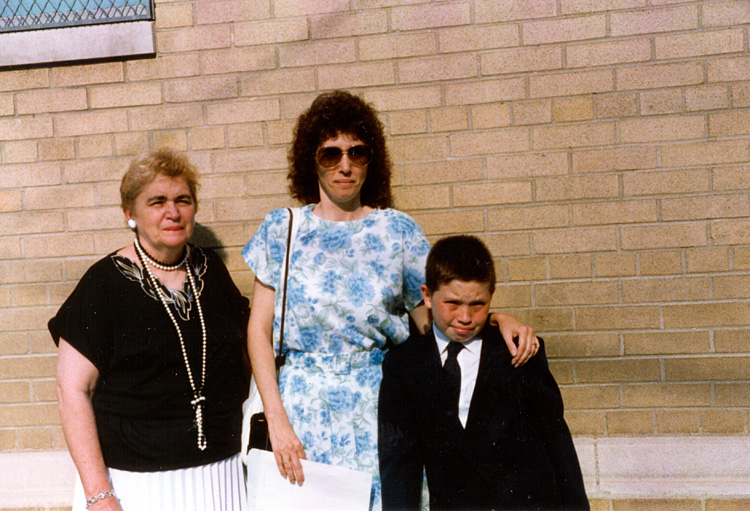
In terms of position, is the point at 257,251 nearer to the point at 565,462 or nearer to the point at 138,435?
the point at 138,435

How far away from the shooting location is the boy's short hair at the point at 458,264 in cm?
227

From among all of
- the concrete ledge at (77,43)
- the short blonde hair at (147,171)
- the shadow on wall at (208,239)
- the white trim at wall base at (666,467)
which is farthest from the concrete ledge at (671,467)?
the concrete ledge at (77,43)

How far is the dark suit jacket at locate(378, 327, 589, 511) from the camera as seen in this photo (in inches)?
85.9

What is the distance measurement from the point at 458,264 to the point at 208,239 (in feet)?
5.41

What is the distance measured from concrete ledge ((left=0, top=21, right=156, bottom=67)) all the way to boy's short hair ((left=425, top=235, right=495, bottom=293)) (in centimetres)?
199

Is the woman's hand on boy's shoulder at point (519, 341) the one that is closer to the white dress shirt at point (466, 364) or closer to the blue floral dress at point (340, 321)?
the white dress shirt at point (466, 364)

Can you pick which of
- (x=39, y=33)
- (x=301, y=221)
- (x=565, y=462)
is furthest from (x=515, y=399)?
(x=39, y=33)

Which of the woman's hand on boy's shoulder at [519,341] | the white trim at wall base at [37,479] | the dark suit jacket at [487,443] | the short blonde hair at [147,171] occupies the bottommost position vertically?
the white trim at wall base at [37,479]

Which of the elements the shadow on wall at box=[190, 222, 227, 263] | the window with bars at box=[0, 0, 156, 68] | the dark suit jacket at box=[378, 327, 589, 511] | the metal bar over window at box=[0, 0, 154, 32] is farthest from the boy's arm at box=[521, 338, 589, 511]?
the metal bar over window at box=[0, 0, 154, 32]

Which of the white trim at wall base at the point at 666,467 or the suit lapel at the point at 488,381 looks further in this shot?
the white trim at wall base at the point at 666,467

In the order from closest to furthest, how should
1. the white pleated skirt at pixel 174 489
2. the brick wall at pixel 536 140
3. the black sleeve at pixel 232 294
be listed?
1. the white pleated skirt at pixel 174 489
2. the black sleeve at pixel 232 294
3. the brick wall at pixel 536 140

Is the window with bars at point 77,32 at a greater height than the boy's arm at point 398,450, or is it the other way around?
the window with bars at point 77,32

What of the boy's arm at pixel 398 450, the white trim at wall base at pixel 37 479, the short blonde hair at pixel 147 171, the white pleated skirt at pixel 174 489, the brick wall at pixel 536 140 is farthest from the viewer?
the white trim at wall base at pixel 37 479

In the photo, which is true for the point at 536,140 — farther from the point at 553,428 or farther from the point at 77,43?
the point at 77,43
